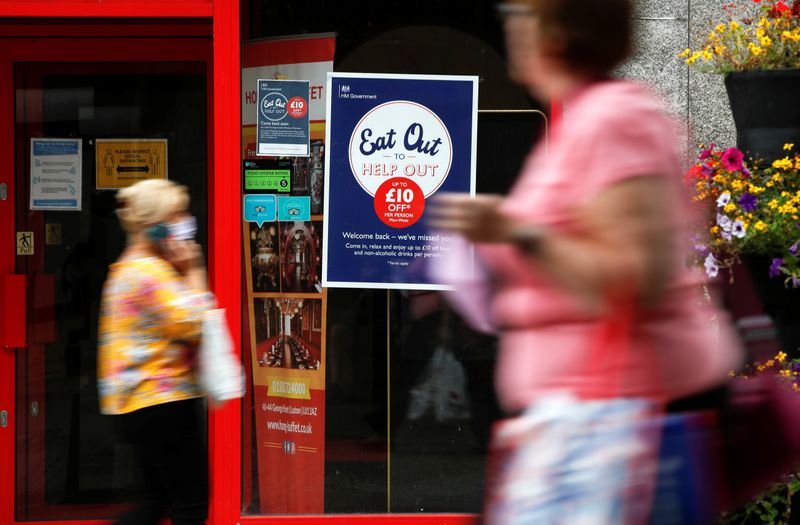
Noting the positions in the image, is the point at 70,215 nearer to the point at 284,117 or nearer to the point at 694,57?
the point at 284,117

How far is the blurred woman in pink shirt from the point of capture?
1.61m

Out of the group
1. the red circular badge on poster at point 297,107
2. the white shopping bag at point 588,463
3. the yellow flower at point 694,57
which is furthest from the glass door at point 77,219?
the white shopping bag at point 588,463

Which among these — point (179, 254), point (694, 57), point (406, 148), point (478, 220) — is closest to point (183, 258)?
point (179, 254)

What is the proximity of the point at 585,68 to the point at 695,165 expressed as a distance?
340 cm

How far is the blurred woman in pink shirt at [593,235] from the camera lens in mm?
1606

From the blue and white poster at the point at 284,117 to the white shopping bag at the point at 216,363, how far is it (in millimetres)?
1614

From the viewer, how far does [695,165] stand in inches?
197

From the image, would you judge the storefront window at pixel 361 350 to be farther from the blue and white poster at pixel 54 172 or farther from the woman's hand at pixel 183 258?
the woman's hand at pixel 183 258

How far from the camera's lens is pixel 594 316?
1.64 m

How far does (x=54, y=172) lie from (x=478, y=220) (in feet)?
14.1

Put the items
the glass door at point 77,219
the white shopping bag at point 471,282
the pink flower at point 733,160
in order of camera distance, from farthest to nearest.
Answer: the glass door at point 77,219 → the pink flower at point 733,160 → the white shopping bag at point 471,282

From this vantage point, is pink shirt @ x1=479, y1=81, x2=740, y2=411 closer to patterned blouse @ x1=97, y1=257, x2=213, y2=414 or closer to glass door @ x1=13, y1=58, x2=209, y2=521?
patterned blouse @ x1=97, y1=257, x2=213, y2=414

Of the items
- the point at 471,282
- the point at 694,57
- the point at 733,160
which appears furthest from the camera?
the point at 694,57

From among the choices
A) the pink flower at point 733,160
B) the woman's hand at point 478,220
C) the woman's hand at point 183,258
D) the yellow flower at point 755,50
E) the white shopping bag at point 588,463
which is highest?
the yellow flower at point 755,50
